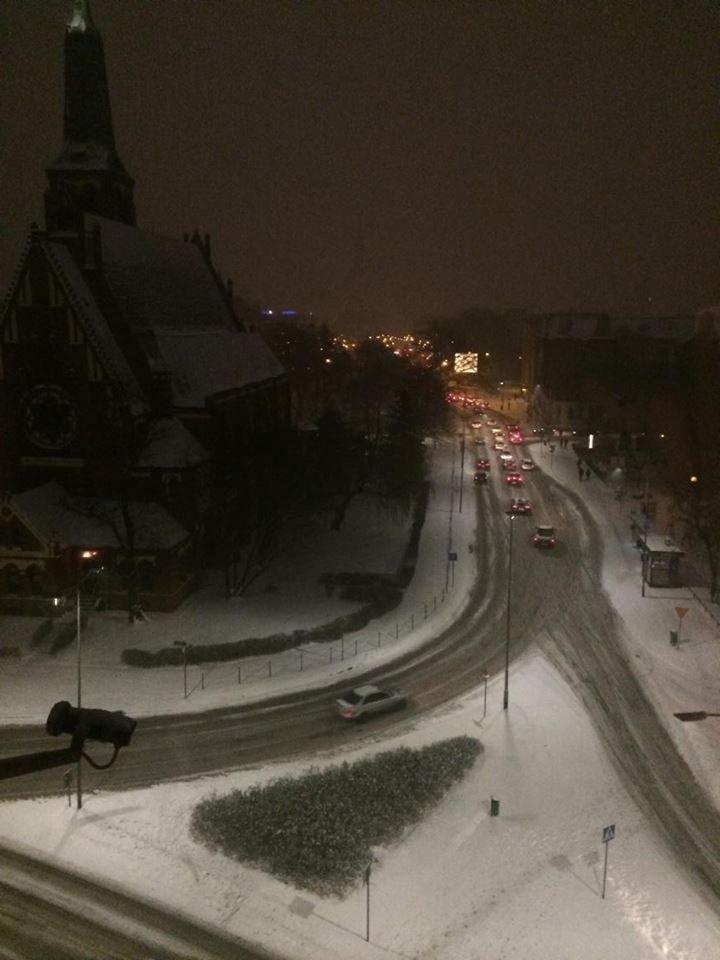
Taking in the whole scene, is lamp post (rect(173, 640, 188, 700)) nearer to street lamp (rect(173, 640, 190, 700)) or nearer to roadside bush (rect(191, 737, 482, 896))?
street lamp (rect(173, 640, 190, 700))

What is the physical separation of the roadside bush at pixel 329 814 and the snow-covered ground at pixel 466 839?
44cm

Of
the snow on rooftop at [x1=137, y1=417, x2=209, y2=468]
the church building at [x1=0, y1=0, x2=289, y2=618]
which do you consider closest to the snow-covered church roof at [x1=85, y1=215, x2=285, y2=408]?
the church building at [x1=0, y1=0, x2=289, y2=618]

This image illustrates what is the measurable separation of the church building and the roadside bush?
15596 mm

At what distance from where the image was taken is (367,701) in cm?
2855

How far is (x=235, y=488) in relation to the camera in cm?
4344

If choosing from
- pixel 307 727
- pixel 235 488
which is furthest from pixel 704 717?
pixel 235 488

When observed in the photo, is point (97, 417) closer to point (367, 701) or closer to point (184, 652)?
point (184, 652)

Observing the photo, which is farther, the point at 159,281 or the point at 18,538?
the point at 159,281

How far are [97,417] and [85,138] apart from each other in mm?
19036

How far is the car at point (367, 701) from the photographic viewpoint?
28312mm

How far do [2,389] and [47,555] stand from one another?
9.99m

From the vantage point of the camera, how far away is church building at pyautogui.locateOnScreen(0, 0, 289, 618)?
37.8 m

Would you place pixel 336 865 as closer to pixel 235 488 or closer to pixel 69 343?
pixel 235 488

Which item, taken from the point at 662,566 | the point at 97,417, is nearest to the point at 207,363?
the point at 97,417
